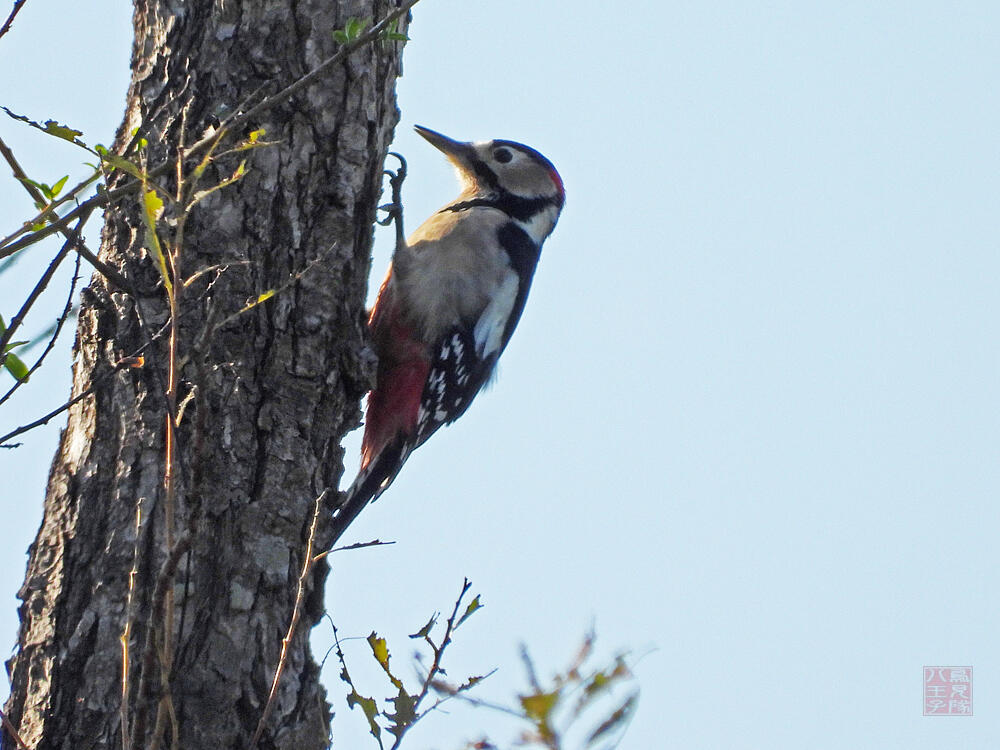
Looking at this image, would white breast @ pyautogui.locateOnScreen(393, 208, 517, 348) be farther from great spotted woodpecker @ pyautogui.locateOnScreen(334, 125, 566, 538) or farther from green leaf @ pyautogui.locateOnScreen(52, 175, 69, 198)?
green leaf @ pyautogui.locateOnScreen(52, 175, 69, 198)

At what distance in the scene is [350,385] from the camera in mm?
3021

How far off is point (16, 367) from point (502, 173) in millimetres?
3019

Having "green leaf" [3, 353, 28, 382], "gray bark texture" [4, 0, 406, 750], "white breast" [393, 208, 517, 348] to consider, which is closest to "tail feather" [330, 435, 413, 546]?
"white breast" [393, 208, 517, 348]

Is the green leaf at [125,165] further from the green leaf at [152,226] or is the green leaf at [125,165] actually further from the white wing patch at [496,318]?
the white wing patch at [496,318]

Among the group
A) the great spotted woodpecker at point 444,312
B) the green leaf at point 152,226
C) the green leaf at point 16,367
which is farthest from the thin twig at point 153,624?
the great spotted woodpecker at point 444,312

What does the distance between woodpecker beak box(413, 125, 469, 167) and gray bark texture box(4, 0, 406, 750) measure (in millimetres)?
1508

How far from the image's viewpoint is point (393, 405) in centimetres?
401

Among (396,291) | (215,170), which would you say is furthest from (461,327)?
(215,170)

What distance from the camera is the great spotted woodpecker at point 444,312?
4.02 meters

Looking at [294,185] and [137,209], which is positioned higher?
[294,185]

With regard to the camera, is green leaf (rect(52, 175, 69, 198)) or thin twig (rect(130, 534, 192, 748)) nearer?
thin twig (rect(130, 534, 192, 748))

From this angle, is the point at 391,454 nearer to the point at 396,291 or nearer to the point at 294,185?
the point at 396,291

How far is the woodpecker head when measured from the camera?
4844 mm

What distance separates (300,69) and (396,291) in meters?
1.21
